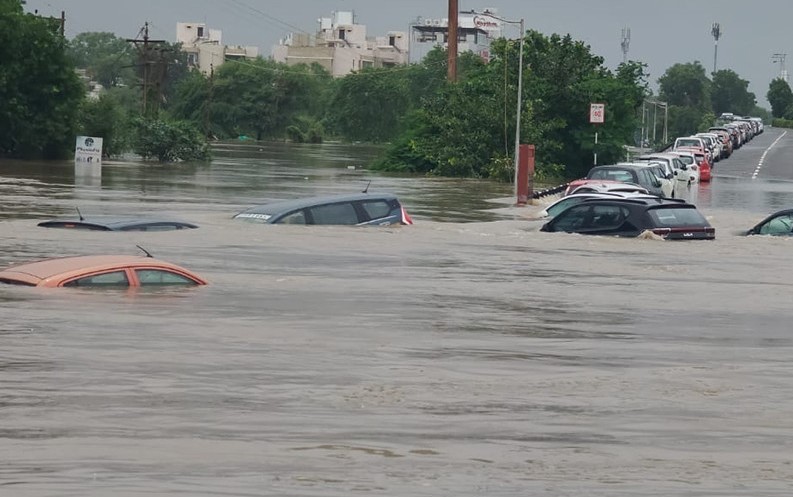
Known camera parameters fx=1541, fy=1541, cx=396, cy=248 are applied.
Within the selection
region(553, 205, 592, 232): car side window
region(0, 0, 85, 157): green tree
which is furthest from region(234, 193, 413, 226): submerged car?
region(0, 0, 85, 157): green tree

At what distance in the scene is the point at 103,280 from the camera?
1795cm

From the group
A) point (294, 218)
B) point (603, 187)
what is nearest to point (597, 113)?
point (603, 187)

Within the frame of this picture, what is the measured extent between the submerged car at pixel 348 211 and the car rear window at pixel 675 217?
4672 mm

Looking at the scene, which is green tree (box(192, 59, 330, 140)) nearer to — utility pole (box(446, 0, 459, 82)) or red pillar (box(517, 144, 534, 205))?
utility pole (box(446, 0, 459, 82))

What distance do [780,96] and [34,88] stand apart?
139 m

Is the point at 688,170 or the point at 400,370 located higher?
the point at 688,170

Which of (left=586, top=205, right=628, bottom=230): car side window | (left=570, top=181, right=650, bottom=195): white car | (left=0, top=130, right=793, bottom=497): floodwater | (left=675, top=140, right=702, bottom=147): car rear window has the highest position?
(left=675, top=140, right=702, bottom=147): car rear window

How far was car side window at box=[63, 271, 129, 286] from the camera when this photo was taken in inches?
699

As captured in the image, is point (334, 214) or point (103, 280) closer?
point (103, 280)

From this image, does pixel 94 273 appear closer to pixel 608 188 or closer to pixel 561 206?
pixel 561 206

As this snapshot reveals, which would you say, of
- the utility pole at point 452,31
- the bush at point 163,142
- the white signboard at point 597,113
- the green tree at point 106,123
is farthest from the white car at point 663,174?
the green tree at point 106,123

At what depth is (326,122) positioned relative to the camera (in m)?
159

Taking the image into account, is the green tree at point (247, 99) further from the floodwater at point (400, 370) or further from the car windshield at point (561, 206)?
the floodwater at point (400, 370)

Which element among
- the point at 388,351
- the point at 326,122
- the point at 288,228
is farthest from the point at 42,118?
the point at 326,122
